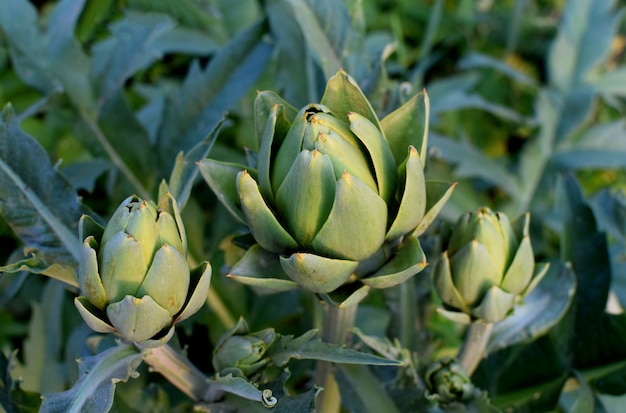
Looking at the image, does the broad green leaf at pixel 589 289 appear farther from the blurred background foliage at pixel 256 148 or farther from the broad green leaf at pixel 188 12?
the broad green leaf at pixel 188 12

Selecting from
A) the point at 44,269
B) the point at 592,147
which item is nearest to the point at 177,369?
the point at 44,269

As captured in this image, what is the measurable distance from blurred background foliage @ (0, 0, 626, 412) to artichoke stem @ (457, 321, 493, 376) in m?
0.06

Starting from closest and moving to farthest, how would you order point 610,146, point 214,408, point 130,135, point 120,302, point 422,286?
point 120,302, point 214,408, point 422,286, point 130,135, point 610,146

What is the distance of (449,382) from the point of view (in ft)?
1.92

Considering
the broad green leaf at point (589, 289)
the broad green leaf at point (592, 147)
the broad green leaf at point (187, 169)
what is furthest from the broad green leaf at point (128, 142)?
the broad green leaf at point (592, 147)

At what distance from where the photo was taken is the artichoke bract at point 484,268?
53 centimetres

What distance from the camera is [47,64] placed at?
0.85 metres

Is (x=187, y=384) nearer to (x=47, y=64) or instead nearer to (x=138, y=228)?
(x=138, y=228)

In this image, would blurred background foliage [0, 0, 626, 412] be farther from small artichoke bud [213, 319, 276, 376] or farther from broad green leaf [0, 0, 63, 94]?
small artichoke bud [213, 319, 276, 376]

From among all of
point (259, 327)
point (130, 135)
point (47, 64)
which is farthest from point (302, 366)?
point (47, 64)

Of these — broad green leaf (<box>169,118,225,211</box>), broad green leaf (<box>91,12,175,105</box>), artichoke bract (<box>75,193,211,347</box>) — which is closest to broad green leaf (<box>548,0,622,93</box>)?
broad green leaf (<box>91,12,175,105</box>)

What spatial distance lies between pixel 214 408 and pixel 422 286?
0.86 ft

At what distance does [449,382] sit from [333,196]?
0.74 ft

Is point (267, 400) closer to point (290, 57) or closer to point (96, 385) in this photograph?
point (96, 385)
